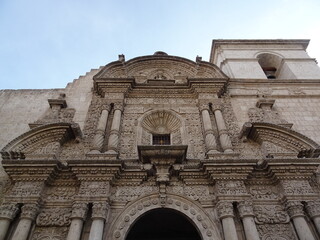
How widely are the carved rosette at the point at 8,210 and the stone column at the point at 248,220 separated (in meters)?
5.34

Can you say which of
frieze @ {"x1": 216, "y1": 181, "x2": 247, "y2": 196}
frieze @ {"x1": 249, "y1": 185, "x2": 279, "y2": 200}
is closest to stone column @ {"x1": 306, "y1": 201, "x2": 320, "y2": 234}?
frieze @ {"x1": 249, "y1": 185, "x2": 279, "y2": 200}

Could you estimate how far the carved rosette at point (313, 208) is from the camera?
5.69m

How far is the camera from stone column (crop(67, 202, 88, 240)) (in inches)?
206

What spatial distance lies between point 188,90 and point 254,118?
2.63 m

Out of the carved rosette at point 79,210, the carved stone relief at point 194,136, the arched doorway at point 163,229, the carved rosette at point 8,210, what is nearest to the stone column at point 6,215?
the carved rosette at point 8,210

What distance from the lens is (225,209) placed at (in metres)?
5.65

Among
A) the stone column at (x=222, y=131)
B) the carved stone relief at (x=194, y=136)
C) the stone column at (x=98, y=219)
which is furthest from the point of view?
the carved stone relief at (x=194, y=136)

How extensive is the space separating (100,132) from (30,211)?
284 cm

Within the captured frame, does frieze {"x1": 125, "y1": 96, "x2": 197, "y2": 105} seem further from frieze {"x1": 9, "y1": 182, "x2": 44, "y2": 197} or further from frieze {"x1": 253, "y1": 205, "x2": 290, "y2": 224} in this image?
frieze {"x1": 253, "y1": 205, "x2": 290, "y2": 224}

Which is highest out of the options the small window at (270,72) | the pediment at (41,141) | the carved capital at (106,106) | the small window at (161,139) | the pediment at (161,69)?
the small window at (270,72)

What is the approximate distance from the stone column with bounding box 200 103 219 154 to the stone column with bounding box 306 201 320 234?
102 inches

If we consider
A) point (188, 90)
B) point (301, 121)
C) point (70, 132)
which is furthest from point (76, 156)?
point (301, 121)

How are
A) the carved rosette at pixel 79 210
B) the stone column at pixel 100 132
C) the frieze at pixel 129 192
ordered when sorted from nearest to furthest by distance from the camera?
Result: the carved rosette at pixel 79 210 < the frieze at pixel 129 192 < the stone column at pixel 100 132

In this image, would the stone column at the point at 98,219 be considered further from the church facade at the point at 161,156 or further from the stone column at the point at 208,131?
the stone column at the point at 208,131
